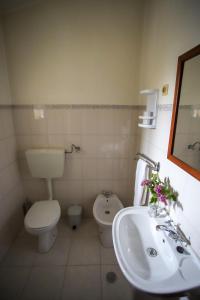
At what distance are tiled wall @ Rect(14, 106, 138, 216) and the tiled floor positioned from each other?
0.52 m

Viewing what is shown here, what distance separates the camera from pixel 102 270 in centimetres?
145

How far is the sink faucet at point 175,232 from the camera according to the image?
0.87 m

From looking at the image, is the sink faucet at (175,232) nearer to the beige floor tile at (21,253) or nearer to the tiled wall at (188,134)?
the tiled wall at (188,134)

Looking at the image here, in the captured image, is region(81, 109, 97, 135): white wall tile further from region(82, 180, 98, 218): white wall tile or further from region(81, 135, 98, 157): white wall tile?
region(82, 180, 98, 218): white wall tile

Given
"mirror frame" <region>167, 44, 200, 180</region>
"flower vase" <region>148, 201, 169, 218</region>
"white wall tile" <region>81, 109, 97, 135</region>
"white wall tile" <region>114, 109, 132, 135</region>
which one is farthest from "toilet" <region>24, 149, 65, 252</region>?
"mirror frame" <region>167, 44, 200, 180</region>

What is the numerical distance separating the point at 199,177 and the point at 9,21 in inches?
84.6

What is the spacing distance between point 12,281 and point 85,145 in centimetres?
146

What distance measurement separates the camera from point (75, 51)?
1610mm

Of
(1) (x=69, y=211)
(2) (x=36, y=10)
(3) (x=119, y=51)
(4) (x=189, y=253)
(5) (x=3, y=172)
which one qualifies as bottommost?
(1) (x=69, y=211)

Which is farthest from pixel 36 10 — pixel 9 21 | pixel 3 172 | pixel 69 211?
pixel 69 211

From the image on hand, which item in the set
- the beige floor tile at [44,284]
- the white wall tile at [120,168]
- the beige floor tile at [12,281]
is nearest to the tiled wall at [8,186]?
the beige floor tile at [12,281]

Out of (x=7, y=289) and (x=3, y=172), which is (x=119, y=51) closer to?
(x=3, y=172)

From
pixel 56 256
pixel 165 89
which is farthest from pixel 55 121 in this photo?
pixel 56 256

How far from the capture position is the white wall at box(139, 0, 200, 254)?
832 millimetres
